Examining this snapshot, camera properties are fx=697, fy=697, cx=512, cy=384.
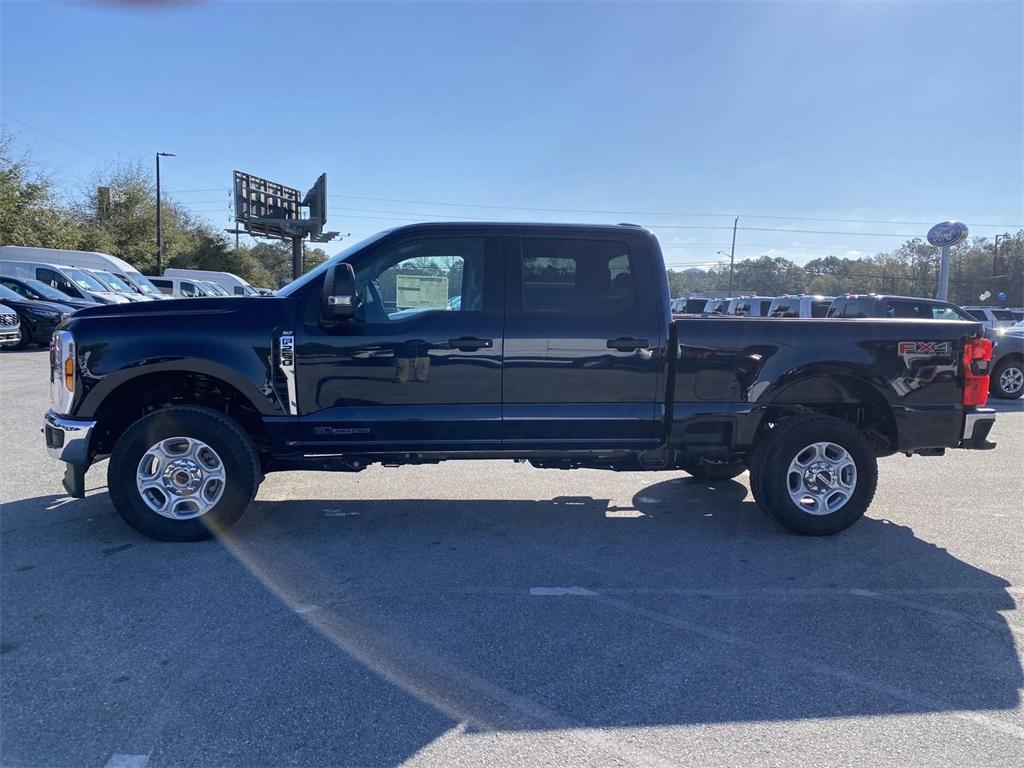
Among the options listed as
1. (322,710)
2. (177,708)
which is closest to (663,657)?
(322,710)

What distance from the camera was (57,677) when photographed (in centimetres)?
294

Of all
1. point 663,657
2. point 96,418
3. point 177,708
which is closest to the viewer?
point 177,708

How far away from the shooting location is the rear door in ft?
15.4

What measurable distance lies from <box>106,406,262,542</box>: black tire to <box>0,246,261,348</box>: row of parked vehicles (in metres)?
9.16

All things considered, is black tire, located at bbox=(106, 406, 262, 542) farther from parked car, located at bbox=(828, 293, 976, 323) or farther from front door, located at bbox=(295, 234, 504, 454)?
parked car, located at bbox=(828, 293, 976, 323)

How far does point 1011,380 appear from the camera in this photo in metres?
12.1

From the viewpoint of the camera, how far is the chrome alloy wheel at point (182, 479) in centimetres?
450

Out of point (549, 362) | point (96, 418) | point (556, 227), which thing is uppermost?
point (556, 227)

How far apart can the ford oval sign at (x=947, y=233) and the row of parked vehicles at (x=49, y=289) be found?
19.4m

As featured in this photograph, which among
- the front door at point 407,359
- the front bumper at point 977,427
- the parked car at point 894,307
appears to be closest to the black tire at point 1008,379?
the parked car at point 894,307

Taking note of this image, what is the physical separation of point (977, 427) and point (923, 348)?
2.40ft

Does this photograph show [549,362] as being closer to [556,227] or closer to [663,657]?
[556,227]

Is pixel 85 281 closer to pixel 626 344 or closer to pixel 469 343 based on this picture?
pixel 469 343

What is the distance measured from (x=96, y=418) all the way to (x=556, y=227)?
329cm
